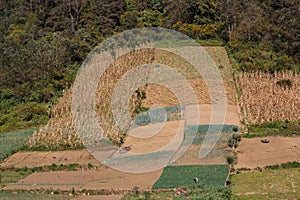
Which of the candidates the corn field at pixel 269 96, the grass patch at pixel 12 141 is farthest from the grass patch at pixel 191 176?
the grass patch at pixel 12 141

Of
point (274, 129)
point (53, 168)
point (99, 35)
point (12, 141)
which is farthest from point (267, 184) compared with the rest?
point (99, 35)

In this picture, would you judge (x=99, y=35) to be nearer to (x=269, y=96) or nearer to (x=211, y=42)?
(x=211, y=42)

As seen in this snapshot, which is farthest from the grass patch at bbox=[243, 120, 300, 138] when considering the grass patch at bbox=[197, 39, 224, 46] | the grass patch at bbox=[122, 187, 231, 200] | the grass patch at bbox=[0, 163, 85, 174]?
the grass patch at bbox=[197, 39, 224, 46]

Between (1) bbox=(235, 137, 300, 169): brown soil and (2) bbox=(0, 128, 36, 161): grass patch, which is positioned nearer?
(1) bbox=(235, 137, 300, 169): brown soil

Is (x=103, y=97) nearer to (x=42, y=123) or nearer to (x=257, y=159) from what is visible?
(x=42, y=123)

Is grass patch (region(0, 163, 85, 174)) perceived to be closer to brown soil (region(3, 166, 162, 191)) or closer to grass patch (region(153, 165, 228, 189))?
brown soil (region(3, 166, 162, 191))
